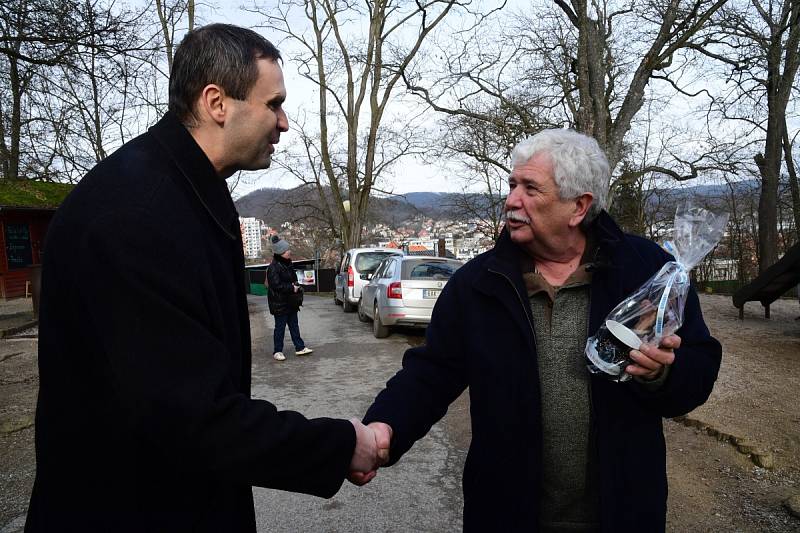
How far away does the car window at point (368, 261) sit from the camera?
15.9 m

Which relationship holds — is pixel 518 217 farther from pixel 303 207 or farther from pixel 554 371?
pixel 303 207

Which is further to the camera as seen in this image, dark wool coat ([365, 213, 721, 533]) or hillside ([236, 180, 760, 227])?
hillside ([236, 180, 760, 227])

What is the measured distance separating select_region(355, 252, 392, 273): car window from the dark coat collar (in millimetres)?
14146

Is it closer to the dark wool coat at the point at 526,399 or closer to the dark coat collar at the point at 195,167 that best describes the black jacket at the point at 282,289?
the dark wool coat at the point at 526,399

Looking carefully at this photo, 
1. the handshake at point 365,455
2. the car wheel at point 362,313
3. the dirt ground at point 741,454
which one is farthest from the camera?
the car wheel at point 362,313

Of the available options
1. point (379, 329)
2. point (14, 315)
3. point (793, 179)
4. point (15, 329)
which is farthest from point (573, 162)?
point (793, 179)

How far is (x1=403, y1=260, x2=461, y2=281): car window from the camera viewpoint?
1094 centimetres

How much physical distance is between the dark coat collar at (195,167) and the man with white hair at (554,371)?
0.99m

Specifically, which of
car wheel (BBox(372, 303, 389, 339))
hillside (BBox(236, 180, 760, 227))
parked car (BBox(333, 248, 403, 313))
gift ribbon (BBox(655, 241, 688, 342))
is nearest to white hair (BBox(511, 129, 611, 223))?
gift ribbon (BBox(655, 241, 688, 342))

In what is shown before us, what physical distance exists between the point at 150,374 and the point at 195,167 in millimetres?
587

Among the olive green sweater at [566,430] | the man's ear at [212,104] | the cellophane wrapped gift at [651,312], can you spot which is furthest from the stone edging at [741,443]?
the man's ear at [212,104]

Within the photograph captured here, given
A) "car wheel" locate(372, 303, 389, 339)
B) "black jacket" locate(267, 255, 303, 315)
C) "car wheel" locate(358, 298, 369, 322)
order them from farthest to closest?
"car wheel" locate(358, 298, 369, 322) → "car wheel" locate(372, 303, 389, 339) → "black jacket" locate(267, 255, 303, 315)

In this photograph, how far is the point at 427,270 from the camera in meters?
11.1

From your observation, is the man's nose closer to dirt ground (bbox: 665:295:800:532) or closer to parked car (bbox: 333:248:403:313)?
dirt ground (bbox: 665:295:800:532)
